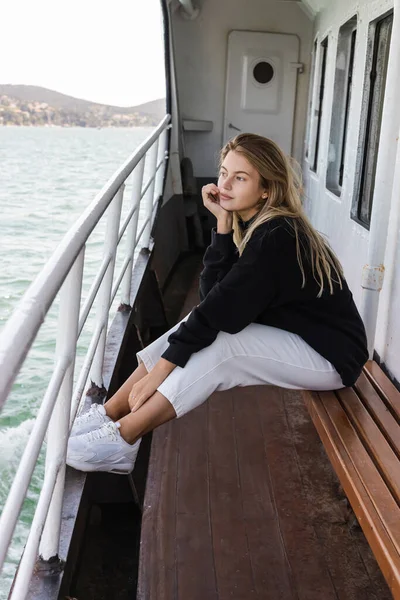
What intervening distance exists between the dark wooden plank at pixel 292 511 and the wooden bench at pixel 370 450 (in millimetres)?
277

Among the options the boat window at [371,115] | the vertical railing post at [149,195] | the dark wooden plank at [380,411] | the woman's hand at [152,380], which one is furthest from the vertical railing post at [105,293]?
the vertical railing post at [149,195]

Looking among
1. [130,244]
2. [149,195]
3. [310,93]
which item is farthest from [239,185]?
[310,93]

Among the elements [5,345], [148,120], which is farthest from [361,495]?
[148,120]

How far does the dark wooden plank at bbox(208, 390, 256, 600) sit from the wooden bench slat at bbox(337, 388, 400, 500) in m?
0.43

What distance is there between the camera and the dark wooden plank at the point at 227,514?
1.84 m

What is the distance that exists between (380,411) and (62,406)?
0.93 m

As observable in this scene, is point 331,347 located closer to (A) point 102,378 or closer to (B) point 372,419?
(B) point 372,419

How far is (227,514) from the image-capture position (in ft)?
7.00

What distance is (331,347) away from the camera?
6.64 feet

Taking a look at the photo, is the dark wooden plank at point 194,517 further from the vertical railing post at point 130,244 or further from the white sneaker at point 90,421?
the vertical railing post at point 130,244

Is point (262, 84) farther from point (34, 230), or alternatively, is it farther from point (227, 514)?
point (34, 230)

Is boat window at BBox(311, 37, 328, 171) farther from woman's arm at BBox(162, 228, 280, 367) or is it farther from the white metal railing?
woman's arm at BBox(162, 228, 280, 367)

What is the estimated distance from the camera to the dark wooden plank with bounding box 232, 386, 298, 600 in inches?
72.6

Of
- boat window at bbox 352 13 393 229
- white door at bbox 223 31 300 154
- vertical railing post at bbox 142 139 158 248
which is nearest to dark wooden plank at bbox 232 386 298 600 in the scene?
boat window at bbox 352 13 393 229
